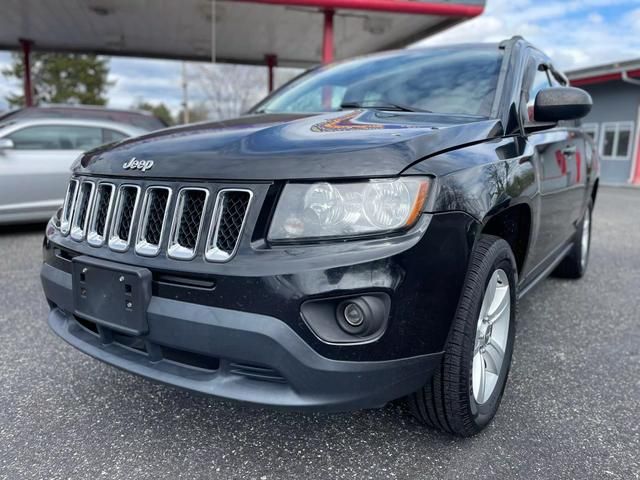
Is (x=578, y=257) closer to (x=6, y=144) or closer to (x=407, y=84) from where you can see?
(x=407, y=84)

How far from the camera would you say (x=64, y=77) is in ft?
128

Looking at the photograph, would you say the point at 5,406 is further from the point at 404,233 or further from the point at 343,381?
the point at 404,233

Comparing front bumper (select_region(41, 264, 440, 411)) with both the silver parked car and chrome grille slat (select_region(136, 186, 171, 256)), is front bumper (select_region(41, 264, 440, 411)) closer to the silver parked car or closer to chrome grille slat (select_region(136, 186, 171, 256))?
chrome grille slat (select_region(136, 186, 171, 256))

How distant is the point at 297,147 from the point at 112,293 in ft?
2.59

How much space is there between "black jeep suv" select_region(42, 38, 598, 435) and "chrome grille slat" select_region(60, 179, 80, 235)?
2 cm

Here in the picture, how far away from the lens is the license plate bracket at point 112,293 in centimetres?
165

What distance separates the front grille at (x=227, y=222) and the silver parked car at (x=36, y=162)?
5.00m

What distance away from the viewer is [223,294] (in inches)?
61.1

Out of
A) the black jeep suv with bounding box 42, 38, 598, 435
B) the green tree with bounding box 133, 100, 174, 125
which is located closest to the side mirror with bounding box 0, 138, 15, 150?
the black jeep suv with bounding box 42, 38, 598, 435

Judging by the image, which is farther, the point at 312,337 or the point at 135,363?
the point at 135,363

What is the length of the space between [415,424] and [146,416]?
3.73ft

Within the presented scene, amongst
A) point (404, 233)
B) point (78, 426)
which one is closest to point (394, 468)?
point (404, 233)

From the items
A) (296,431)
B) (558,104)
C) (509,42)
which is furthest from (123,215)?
(509,42)

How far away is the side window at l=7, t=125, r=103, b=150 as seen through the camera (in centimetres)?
609
